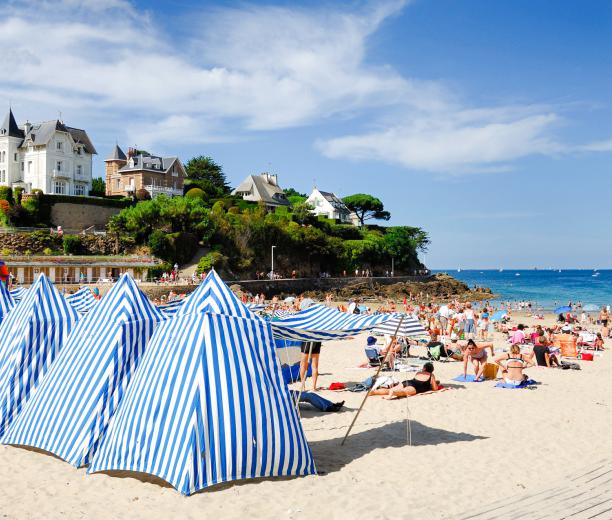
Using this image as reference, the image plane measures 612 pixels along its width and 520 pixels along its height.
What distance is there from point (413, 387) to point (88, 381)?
21.1 feet

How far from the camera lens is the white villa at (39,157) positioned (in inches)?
2085

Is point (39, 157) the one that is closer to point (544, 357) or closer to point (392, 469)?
point (544, 357)

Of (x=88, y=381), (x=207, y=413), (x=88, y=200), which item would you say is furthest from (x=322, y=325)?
(x=88, y=200)

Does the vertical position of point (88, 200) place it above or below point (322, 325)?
above

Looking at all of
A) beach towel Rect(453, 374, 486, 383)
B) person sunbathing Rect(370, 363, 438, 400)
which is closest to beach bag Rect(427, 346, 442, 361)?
beach towel Rect(453, 374, 486, 383)

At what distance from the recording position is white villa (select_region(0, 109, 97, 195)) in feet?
174

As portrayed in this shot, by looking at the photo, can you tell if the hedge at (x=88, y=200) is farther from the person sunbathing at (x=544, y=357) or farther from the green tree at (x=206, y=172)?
the person sunbathing at (x=544, y=357)

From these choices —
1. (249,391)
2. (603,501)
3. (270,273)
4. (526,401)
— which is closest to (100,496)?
(249,391)

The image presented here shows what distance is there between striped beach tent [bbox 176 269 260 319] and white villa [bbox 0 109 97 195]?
5020cm

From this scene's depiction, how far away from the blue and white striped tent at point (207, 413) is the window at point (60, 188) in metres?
51.5

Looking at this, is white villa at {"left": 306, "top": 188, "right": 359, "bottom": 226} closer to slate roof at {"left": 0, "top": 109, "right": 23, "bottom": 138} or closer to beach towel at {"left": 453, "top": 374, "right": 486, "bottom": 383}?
slate roof at {"left": 0, "top": 109, "right": 23, "bottom": 138}

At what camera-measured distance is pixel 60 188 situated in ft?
178

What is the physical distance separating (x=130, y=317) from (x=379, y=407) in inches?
197

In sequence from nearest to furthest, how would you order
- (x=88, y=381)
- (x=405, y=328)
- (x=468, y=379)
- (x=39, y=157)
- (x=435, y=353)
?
1. (x=88, y=381)
2. (x=405, y=328)
3. (x=468, y=379)
4. (x=435, y=353)
5. (x=39, y=157)
